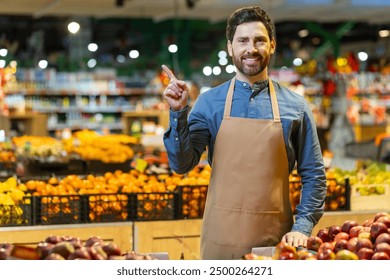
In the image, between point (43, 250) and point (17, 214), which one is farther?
point (17, 214)

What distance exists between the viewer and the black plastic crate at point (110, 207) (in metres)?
5.10

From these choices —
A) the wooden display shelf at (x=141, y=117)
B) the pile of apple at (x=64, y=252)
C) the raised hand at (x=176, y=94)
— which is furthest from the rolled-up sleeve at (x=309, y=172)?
the wooden display shelf at (x=141, y=117)

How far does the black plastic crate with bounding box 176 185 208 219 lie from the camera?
5238mm

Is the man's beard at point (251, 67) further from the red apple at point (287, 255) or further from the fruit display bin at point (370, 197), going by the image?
the fruit display bin at point (370, 197)

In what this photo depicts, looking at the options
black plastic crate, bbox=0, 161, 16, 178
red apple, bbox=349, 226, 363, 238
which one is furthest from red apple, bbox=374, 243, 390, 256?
black plastic crate, bbox=0, 161, 16, 178

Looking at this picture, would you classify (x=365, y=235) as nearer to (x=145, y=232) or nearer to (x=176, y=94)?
(x=176, y=94)

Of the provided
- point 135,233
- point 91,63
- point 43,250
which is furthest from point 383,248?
point 91,63

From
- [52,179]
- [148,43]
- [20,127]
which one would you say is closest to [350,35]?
[148,43]

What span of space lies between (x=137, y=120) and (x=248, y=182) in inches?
421

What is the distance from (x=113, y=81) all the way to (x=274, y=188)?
15577mm

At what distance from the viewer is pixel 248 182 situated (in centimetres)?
349

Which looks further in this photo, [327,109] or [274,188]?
[327,109]

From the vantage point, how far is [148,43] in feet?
82.4

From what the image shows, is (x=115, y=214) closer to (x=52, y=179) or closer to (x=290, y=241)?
(x=52, y=179)
